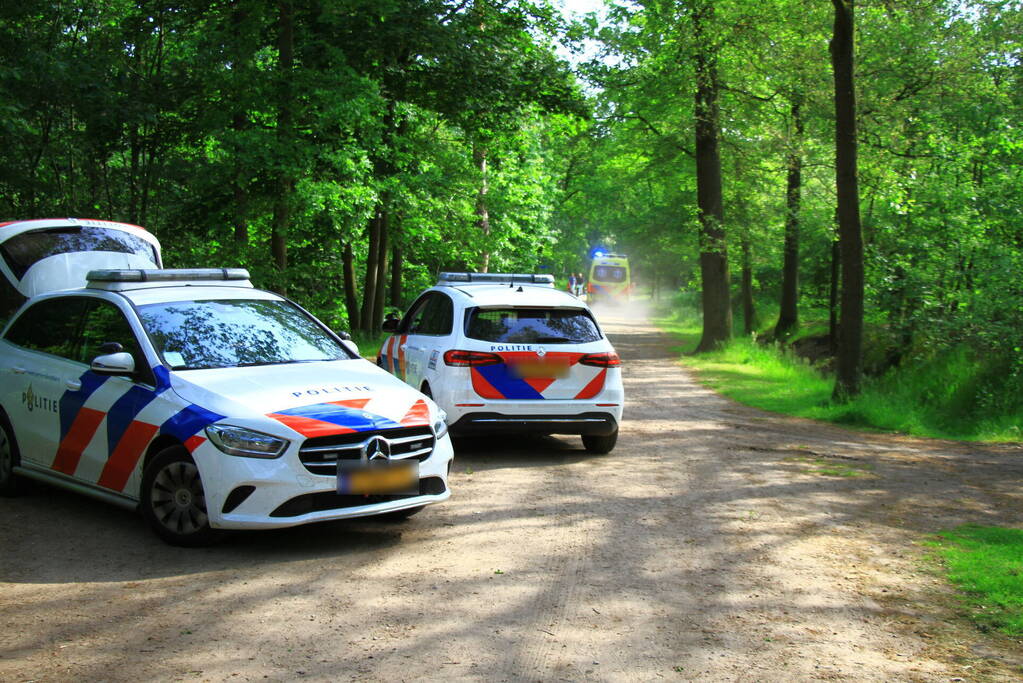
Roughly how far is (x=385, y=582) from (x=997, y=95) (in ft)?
69.9

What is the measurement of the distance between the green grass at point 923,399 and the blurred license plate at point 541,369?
6.57 meters

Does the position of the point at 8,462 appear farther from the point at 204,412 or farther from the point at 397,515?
the point at 397,515

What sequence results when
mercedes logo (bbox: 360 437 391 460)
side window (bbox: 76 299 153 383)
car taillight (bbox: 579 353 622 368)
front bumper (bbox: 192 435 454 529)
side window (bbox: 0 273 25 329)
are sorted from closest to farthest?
1. front bumper (bbox: 192 435 454 529)
2. mercedes logo (bbox: 360 437 391 460)
3. side window (bbox: 76 299 153 383)
4. car taillight (bbox: 579 353 622 368)
5. side window (bbox: 0 273 25 329)

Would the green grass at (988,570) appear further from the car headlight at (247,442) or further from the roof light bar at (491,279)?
the roof light bar at (491,279)

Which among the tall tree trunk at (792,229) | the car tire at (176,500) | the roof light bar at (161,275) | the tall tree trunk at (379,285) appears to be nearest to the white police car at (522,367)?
the roof light bar at (161,275)

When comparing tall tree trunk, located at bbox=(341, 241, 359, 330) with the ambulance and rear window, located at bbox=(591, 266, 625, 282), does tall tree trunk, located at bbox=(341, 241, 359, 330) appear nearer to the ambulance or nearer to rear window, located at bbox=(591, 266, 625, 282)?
the ambulance

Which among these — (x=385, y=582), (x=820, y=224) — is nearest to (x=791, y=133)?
(x=820, y=224)

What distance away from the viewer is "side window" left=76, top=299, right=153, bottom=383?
23.3 feet

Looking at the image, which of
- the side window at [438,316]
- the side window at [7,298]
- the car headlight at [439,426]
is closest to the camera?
the car headlight at [439,426]

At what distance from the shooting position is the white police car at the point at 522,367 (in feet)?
32.2

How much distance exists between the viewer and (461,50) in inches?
838

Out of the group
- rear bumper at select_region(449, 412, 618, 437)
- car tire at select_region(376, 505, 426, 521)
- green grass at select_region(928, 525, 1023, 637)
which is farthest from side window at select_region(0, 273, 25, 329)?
green grass at select_region(928, 525, 1023, 637)

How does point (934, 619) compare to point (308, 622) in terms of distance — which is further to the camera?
point (934, 619)

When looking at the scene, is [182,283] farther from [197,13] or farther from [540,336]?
[197,13]
